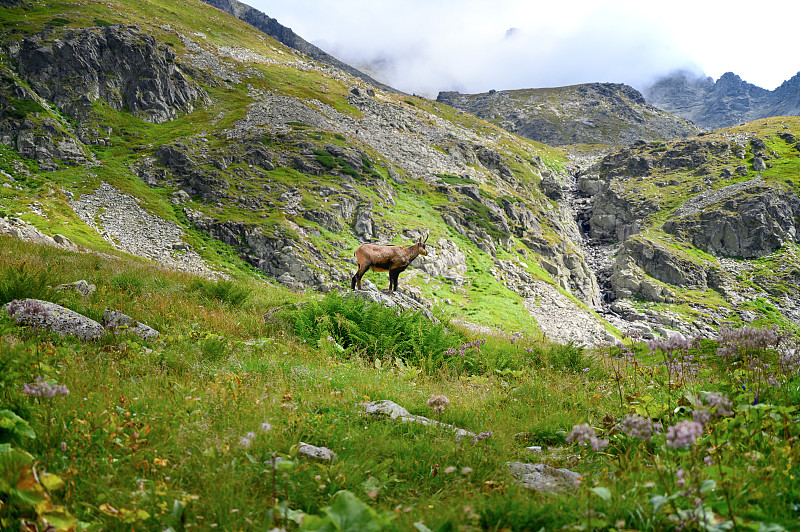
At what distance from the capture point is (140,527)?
2.46m

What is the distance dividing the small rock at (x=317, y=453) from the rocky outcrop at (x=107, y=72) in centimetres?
6584

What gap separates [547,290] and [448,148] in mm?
46538

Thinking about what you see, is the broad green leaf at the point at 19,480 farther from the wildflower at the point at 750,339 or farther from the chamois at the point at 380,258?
the chamois at the point at 380,258

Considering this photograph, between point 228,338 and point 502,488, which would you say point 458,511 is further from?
point 228,338

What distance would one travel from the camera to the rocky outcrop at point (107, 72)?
52094 millimetres

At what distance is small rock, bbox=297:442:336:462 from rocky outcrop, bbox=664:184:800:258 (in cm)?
9581

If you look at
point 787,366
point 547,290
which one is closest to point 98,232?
point 787,366

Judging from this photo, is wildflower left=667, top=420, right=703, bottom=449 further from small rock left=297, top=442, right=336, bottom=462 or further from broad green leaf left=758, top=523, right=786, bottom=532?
small rock left=297, top=442, right=336, bottom=462

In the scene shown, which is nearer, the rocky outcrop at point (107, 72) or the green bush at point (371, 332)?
the green bush at point (371, 332)

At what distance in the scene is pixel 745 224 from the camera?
7731cm

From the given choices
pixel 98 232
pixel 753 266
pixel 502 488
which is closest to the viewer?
pixel 502 488

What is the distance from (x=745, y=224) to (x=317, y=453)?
103 m

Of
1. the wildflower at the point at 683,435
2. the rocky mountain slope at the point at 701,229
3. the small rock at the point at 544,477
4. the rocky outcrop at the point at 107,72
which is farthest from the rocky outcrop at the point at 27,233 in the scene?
the rocky mountain slope at the point at 701,229

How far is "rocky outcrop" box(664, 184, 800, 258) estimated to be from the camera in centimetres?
7650
